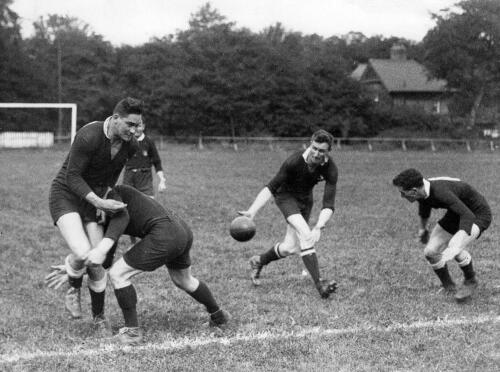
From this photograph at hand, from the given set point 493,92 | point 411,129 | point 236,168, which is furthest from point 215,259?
point 493,92

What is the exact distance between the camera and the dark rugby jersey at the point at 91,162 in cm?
579

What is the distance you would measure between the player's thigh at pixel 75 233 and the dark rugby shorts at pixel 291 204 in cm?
270

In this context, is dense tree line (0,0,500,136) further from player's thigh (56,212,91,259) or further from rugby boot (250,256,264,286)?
player's thigh (56,212,91,259)

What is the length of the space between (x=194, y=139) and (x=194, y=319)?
39.4 metres

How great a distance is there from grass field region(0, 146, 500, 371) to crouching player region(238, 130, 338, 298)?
0.30 metres

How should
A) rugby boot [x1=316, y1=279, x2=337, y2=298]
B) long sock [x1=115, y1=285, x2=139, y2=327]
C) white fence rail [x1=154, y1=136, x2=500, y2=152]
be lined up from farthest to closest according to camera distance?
white fence rail [x1=154, y1=136, x2=500, y2=152], rugby boot [x1=316, y1=279, x2=337, y2=298], long sock [x1=115, y1=285, x2=139, y2=327]

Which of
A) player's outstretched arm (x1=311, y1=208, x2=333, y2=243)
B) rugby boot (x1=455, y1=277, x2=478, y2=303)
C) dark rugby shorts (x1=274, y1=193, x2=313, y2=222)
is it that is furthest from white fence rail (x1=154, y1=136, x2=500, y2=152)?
rugby boot (x1=455, y1=277, x2=478, y2=303)

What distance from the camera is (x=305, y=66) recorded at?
2112 inches

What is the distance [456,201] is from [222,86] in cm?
4535

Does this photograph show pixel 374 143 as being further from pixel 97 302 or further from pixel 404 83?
pixel 97 302

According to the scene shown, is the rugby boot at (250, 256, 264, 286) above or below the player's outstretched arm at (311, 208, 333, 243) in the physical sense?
below

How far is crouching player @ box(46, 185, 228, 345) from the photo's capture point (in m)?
5.74

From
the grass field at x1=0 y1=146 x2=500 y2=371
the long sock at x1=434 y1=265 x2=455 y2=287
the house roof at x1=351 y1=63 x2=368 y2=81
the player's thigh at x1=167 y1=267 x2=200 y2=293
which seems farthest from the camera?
the house roof at x1=351 y1=63 x2=368 y2=81

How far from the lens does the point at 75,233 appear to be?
19.5ft
